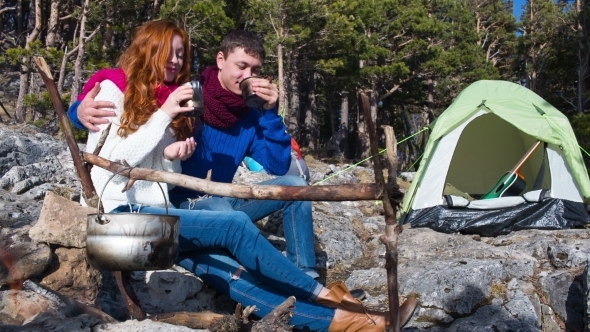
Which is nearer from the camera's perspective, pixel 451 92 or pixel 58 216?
pixel 58 216

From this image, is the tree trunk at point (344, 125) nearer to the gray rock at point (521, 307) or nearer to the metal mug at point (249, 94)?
the gray rock at point (521, 307)

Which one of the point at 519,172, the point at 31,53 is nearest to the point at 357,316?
the point at 519,172

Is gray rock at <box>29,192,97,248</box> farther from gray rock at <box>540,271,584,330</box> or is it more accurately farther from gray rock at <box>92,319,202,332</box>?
gray rock at <box>540,271,584,330</box>

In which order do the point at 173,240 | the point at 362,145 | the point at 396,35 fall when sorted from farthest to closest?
1. the point at 362,145
2. the point at 396,35
3. the point at 173,240

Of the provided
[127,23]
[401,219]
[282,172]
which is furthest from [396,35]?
[282,172]

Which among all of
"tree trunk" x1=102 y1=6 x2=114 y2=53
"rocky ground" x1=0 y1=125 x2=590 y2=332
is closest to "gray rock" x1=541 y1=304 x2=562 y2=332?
"rocky ground" x1=0 y1=125 x2=590 y2=332

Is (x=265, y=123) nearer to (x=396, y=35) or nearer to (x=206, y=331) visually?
(x=206, y=331)

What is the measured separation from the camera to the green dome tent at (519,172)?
611cm

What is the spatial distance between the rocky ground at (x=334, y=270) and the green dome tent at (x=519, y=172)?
255 mm

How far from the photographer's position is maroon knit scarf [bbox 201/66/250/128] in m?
2.92

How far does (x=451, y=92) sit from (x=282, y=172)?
1897 cm

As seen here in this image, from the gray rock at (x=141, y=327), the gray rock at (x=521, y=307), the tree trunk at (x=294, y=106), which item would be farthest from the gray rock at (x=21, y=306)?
the tree trunk at (x=294, y=106)

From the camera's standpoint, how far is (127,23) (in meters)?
11.1

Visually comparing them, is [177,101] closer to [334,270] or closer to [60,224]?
[60,224]
